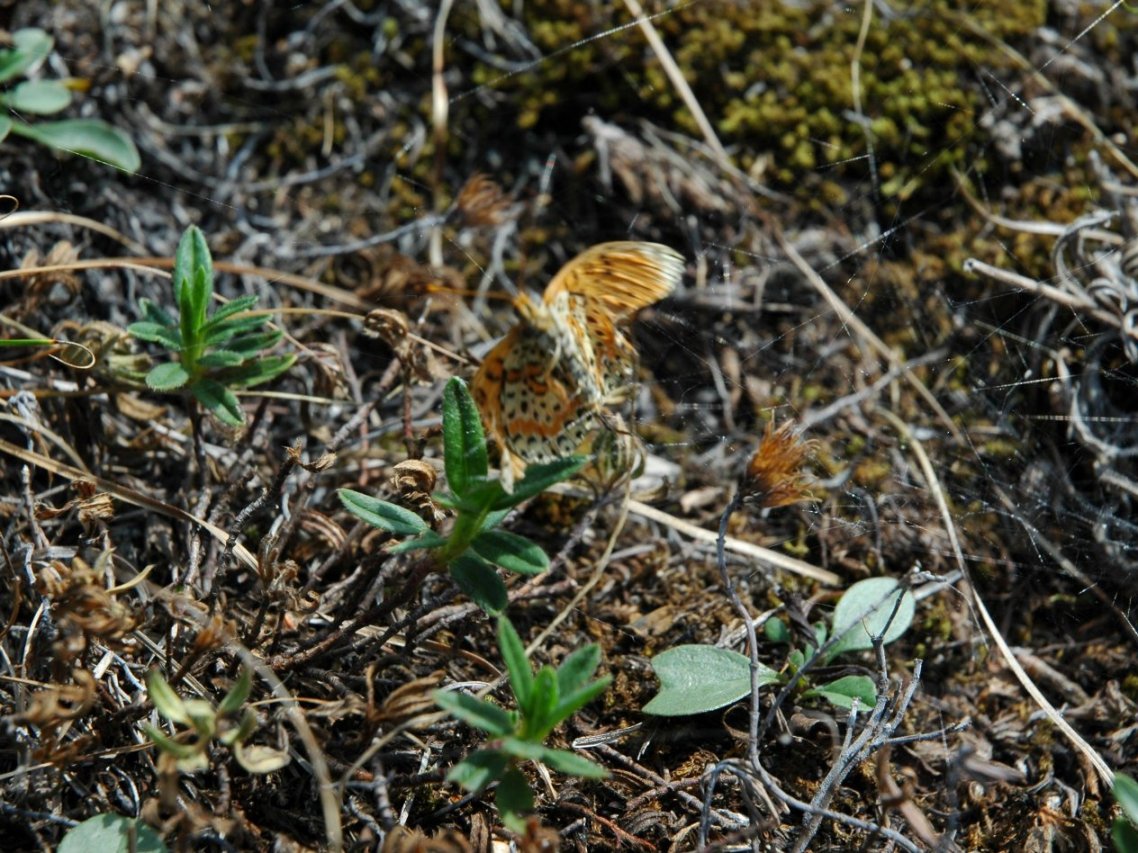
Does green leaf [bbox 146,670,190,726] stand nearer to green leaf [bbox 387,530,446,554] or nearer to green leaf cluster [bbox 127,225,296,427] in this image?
green leaf [bbox 387,530,446,554]

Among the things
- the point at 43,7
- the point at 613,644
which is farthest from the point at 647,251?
the point at 43,7

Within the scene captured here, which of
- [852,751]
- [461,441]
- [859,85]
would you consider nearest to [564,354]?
[461,441]

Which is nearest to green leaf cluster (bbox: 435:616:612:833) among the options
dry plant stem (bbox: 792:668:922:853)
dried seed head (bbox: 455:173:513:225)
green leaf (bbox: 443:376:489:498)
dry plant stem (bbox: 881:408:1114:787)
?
green leaf (bbox: 443:376:489:498)

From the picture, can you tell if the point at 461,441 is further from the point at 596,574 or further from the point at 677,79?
the point at 677,79

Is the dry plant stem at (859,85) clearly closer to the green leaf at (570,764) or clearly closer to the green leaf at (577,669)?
the green leaf at (577,669)

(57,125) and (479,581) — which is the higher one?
(57,125)

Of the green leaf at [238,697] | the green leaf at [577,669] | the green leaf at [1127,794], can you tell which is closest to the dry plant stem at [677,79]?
the green leaf at [577,669]
